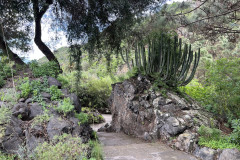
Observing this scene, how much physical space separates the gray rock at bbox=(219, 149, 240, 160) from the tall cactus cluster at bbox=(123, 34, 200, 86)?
3378 mm

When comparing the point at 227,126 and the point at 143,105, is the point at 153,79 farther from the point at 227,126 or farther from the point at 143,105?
the point at 227,126

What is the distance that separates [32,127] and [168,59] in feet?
16.6

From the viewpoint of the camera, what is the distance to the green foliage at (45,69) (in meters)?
5.61

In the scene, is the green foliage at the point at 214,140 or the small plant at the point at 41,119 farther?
the green foliage at the point at 214,140

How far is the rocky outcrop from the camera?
17.8 feet

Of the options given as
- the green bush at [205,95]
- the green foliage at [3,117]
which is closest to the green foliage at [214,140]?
the green bush at [205,95]

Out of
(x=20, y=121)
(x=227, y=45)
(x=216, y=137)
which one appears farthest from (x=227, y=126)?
(x=227, y=45)

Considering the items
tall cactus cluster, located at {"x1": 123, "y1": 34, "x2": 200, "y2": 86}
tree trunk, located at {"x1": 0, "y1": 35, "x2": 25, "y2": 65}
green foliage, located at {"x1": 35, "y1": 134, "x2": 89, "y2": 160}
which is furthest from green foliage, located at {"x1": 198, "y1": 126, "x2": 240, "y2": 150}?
tree trunk, located at {"x1": 0, "y1": 35, "x2": 25, "y2": 65}

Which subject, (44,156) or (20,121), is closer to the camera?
(44,156)

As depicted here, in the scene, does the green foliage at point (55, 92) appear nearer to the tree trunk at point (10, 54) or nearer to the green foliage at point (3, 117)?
the green foliage at point (3, 117)

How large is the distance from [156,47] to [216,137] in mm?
3852

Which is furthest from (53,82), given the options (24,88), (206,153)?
(206,153)

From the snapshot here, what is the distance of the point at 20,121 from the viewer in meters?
4.09

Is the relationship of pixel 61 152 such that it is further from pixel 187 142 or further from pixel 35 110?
pixel 187 142
